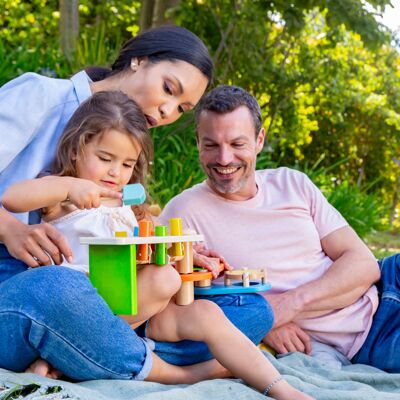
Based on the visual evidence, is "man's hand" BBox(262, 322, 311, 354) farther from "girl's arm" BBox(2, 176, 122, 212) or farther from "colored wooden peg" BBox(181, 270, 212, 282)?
"girl's arm" BBox(2, 176, 122, 212)

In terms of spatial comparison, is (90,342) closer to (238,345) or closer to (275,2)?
(238,345)

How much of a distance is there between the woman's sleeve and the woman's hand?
0.91ft

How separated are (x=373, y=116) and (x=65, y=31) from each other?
6473 millimetres

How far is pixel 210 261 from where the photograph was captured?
97.9 inches

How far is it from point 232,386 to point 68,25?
16.4 ft

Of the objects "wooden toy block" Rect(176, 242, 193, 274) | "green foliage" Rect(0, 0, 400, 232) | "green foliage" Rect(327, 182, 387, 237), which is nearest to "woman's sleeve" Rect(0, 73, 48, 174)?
"wooden toy block" Rect(176, 242, 193, 274)

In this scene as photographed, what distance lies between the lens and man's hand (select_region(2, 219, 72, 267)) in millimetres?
1993

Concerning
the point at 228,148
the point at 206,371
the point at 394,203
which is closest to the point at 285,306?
the point at 206,371

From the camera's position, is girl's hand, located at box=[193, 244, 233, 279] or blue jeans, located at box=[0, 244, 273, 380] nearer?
blue jeans, located at box=[0, 244, 273, 380]

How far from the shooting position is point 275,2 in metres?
5.91

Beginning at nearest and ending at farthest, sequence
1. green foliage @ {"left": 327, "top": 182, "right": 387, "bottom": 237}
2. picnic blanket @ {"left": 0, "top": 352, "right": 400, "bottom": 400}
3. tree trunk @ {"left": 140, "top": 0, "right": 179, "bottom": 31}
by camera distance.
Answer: picnic blanket @ {"left": 0, "top": 352, "right": 400, "bottom": 400}
tree trunk @ {"left": 140, "top": 0, "right": 179, "bottom": 31}
green foliage @ {"left": 327, "top": 182, "right": 387, "bottom": 237}

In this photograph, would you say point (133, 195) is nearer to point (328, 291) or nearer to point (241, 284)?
point (241, 284)

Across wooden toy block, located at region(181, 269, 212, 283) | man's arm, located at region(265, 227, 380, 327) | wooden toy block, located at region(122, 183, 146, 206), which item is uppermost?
wooden toy block, located at region(122, 183, 146, 206)

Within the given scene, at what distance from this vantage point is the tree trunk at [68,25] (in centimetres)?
641
